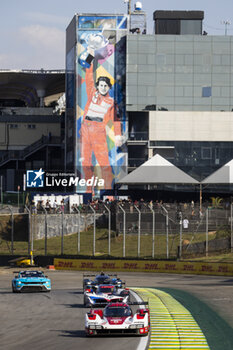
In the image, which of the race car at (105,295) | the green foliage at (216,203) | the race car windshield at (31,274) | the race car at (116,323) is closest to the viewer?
the race car at (116,323)

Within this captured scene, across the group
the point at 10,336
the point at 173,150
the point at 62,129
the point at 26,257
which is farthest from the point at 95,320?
the point at 62,129

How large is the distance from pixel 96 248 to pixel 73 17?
170ft

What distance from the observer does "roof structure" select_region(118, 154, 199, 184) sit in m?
78.9

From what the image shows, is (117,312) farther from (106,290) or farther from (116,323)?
(106,290)

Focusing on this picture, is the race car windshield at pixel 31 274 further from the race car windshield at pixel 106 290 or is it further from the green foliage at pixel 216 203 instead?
the green foliage at pixel 216 203

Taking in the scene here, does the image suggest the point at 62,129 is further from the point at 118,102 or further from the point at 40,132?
the point at 118,102

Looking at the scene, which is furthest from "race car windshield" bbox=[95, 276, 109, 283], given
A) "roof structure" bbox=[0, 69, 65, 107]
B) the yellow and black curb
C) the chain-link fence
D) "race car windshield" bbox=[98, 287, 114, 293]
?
"roof structure" bbox=[0, 69, 65, 107]

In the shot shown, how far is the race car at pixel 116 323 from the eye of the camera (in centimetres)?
2450

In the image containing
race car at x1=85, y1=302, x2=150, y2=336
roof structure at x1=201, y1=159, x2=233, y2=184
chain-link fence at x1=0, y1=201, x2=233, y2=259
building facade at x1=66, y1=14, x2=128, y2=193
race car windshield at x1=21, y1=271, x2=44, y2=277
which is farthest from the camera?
building facade at x1=66, y1=14, x2=128, y2=193

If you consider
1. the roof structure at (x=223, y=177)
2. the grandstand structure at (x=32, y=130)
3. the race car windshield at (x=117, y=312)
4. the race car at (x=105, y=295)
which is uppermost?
the grandstand structure at (x=32, y=130)

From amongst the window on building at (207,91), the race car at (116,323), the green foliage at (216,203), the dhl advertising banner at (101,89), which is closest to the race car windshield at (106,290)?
the race car at (116,323)

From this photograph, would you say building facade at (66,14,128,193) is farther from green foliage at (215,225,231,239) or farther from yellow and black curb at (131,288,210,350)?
yellow and black curb at (131,288,210,350)

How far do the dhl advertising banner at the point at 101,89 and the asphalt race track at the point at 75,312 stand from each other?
50.1 m

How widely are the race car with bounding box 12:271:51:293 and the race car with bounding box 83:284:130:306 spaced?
7.89 metres
